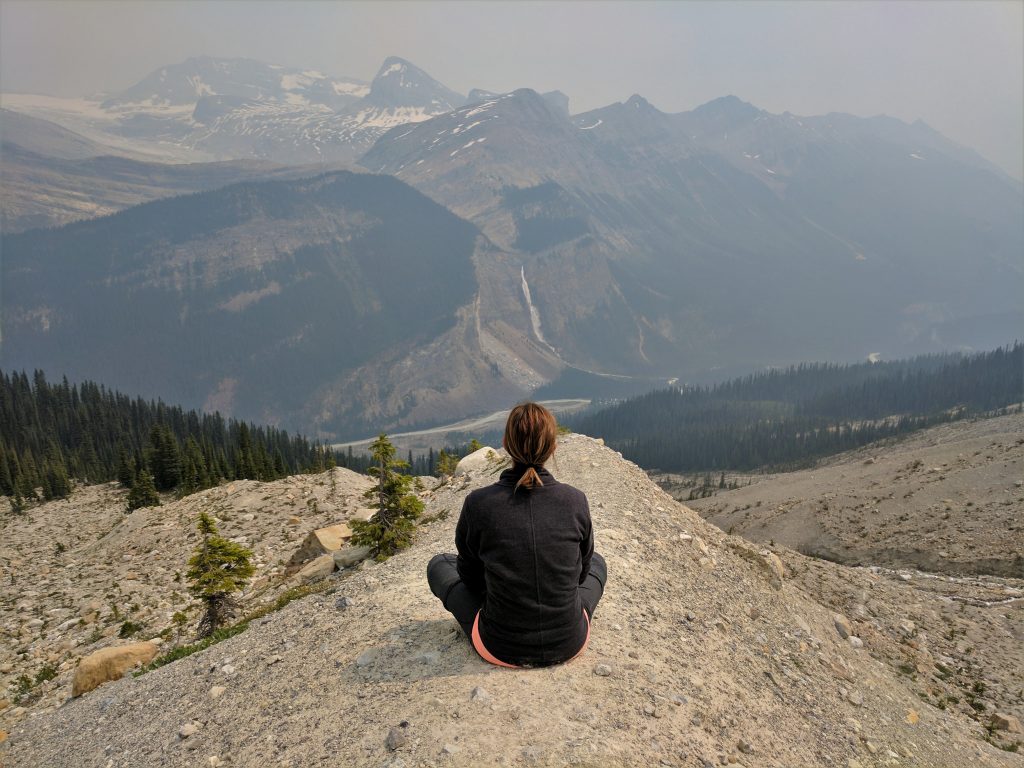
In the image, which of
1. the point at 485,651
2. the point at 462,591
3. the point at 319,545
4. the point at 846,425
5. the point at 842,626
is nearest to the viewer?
the point at 485,651

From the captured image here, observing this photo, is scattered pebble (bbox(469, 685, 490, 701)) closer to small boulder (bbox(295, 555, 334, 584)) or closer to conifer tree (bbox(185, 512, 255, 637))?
small boulder (bbox(295, 555, 334, 584))

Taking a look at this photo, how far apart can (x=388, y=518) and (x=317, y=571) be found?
4905 millimetres

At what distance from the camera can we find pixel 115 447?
80.8 m

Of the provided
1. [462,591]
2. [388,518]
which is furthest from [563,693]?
[388,518]

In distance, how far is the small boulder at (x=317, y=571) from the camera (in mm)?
22406

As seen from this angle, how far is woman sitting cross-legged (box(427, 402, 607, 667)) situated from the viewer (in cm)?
798

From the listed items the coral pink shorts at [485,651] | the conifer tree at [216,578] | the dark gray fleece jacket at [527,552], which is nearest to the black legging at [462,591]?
the coral pink shorts at [485,651]

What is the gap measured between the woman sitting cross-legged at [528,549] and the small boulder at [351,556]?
1335 cm

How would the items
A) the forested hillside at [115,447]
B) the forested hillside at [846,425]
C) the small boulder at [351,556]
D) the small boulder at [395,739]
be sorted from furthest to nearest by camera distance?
the forested hillside at [846,425] → the forested hillside at [115,447] → the small boulder at [351,556] → the small boulder at [395,739]

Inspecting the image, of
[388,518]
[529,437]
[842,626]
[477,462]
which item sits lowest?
[842,626]

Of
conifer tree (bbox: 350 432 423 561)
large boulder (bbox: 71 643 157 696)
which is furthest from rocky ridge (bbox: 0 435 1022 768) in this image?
conifer tree (bbox: 350 432 423 561)

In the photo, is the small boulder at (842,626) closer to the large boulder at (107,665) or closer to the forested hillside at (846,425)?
the large boulder at (107,665)

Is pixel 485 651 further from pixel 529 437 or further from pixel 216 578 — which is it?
pixel 216 578

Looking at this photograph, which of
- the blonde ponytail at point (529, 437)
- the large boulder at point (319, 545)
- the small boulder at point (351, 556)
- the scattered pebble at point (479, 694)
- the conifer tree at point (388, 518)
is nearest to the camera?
the blonde ponytail at point (529, 437)
